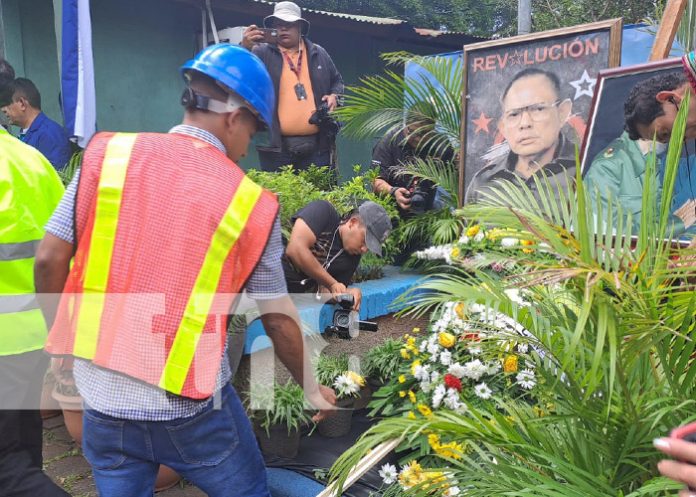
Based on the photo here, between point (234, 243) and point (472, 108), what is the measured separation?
3.23 meters

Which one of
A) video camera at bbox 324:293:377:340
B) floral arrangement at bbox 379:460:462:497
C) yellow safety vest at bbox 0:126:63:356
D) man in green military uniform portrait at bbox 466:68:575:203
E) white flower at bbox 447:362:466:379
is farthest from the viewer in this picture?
man in green military uniform portrait at bbox 466:68:575:203

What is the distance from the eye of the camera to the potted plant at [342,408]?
11.5ft

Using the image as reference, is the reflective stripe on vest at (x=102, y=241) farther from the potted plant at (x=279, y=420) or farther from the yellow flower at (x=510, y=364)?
the yellow flower at (x=510, y=364)

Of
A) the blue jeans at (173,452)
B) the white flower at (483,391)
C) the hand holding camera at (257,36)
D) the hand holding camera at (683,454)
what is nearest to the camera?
the hand holding camera at (683,454)

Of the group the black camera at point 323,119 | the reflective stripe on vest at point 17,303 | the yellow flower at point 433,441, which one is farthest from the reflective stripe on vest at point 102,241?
the black camera at point 323,119

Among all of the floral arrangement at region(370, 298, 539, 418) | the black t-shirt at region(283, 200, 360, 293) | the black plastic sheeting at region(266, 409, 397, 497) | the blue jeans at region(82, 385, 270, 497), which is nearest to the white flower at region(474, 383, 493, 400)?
the floral arrangement at region(370, 298, 539, 418)

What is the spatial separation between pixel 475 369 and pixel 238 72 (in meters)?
1.92

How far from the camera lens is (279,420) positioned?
3.29 meters

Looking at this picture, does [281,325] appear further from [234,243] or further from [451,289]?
[451,289]

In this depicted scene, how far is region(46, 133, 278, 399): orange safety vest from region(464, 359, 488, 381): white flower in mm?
1680

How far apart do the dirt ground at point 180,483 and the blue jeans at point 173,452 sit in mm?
1319

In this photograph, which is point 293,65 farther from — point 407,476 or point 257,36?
point 407,476

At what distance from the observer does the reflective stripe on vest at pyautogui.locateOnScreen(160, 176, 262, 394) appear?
5.61ft

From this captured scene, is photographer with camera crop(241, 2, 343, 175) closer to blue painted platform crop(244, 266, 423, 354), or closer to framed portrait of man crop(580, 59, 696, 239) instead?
blue painted platform crop(244, 266, 423, 354)
